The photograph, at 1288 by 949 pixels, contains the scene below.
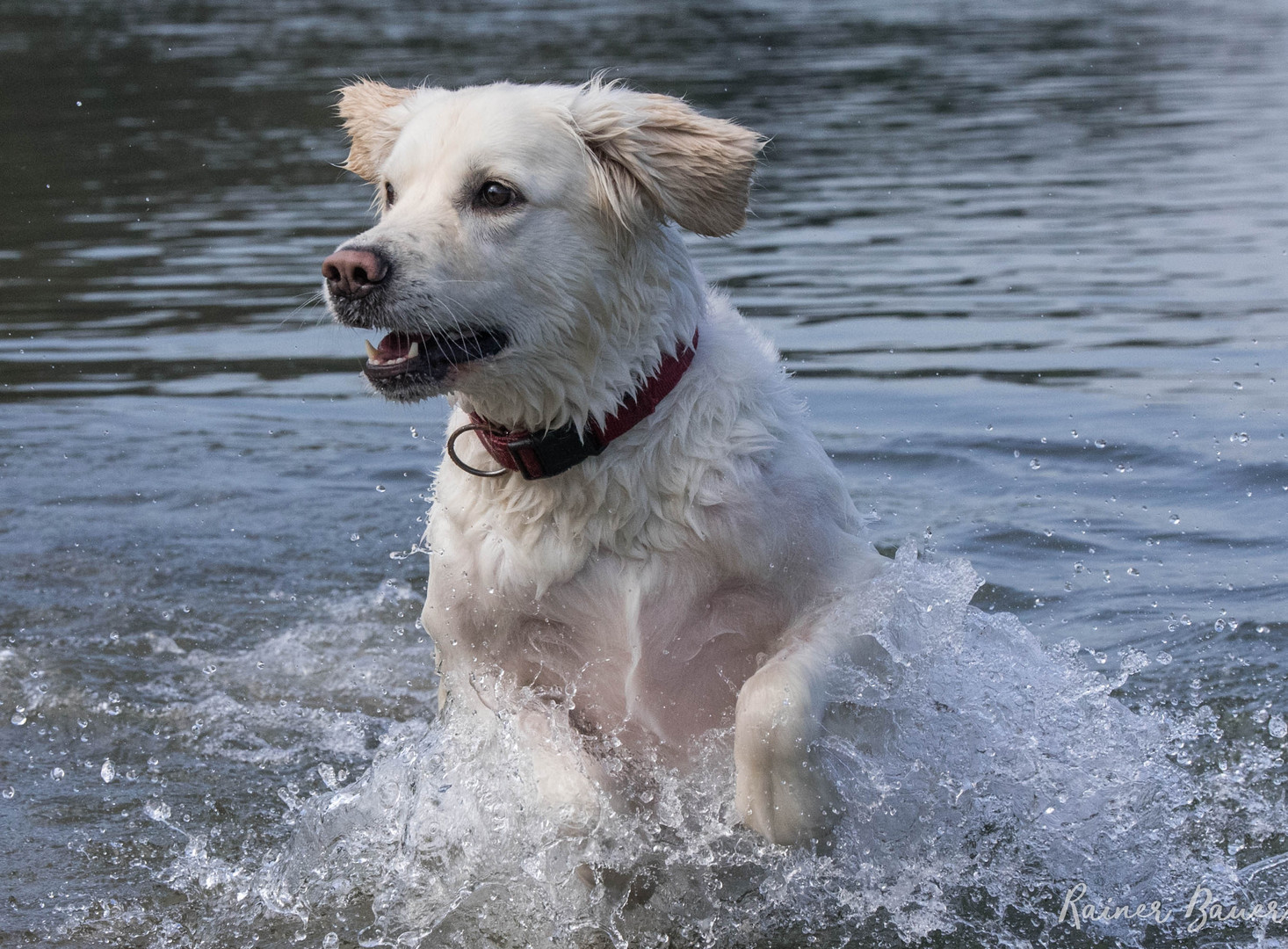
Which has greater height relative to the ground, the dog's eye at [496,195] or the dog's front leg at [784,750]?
the dog's eye at [496,195]

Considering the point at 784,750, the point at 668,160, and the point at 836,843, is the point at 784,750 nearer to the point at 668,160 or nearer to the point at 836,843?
the point at 836,843

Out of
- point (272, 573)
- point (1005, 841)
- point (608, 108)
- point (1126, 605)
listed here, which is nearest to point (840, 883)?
point (1005, 841)

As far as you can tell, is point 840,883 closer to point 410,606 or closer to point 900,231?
point 410,606

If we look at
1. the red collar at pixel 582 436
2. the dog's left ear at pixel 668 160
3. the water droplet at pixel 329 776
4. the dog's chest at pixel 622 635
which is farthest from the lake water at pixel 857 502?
the dog's left ear at pixel 668 160

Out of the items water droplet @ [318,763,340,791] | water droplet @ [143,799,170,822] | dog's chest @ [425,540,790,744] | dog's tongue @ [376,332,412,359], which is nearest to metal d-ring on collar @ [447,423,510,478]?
dog's chest @ [425,540,790,744]

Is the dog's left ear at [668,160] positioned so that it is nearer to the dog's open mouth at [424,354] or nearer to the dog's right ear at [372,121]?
the dog's open mouth at [424,354]

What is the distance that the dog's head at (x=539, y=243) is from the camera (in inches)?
159

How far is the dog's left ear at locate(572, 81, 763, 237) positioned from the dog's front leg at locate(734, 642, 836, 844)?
46.4 inches

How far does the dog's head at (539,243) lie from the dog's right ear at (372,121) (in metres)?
0.29

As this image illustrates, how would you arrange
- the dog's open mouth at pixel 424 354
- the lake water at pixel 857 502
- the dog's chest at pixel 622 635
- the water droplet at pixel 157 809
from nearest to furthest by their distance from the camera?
the dog's open mouth at pixel 424 354, the dog's chest at pixel 622 635, the lake water at pixel 857 502, the water droplet at pixel 157 809

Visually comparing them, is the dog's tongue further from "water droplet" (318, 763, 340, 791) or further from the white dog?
"water droplet" (318, 763, 340, 791)

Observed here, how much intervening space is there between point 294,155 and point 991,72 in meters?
10.8

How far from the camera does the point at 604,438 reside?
427cm

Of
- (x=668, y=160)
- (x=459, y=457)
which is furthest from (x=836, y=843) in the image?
(x=668, y=160)
